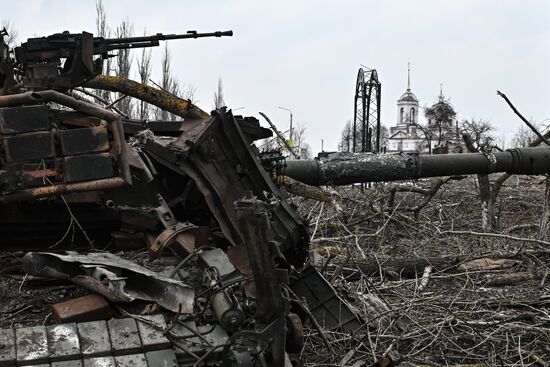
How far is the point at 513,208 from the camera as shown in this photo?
12812 mm

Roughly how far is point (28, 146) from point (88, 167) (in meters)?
0.32

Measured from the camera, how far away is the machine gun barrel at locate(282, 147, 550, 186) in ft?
32.4

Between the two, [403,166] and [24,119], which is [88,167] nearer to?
[24,119]

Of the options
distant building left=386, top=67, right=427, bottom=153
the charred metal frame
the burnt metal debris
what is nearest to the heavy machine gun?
the burnt metal debris

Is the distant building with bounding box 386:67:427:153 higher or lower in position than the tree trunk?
higher

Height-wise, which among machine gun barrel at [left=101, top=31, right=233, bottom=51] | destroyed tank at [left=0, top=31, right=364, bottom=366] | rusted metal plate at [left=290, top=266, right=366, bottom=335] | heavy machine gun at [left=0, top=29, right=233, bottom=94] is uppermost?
machine gun barrel at [left=101, top=31, right=233, bottom=51]

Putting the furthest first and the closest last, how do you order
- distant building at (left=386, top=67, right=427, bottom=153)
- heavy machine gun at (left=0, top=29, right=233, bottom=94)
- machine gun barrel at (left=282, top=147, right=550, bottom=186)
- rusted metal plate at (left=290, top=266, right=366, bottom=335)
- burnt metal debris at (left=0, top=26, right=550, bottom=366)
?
distant building at (left=386, top=67, right=427, bottom=153) < machine gun barrel at (left=282, top=147, right=550, bottom=186) < heavy machine gun at (left=0, top=29, right=233, bottom=94) < rusted metal plate at (left=290, top=266, right=366, bottom=335) < burnt metal debris at (left=0, top=26, right=550, bottom=366)

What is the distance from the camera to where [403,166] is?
10180 millimetres

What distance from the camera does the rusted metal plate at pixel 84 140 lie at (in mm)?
3805

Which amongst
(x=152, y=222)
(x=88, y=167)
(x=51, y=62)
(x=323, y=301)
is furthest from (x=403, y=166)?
(x=88, y=167)

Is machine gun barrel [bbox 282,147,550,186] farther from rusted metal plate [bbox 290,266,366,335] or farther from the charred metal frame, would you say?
the charred metal frame

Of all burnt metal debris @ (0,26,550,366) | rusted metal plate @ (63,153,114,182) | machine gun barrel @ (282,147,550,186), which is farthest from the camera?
machine gun barrel @ (282,147,550,186)

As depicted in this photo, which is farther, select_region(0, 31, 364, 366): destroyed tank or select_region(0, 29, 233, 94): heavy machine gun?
select_region(0, 29, 233, 94): heavy machine gun

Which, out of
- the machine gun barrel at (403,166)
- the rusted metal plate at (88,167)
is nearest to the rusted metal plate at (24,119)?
the rusted metal plate at (88,167)
